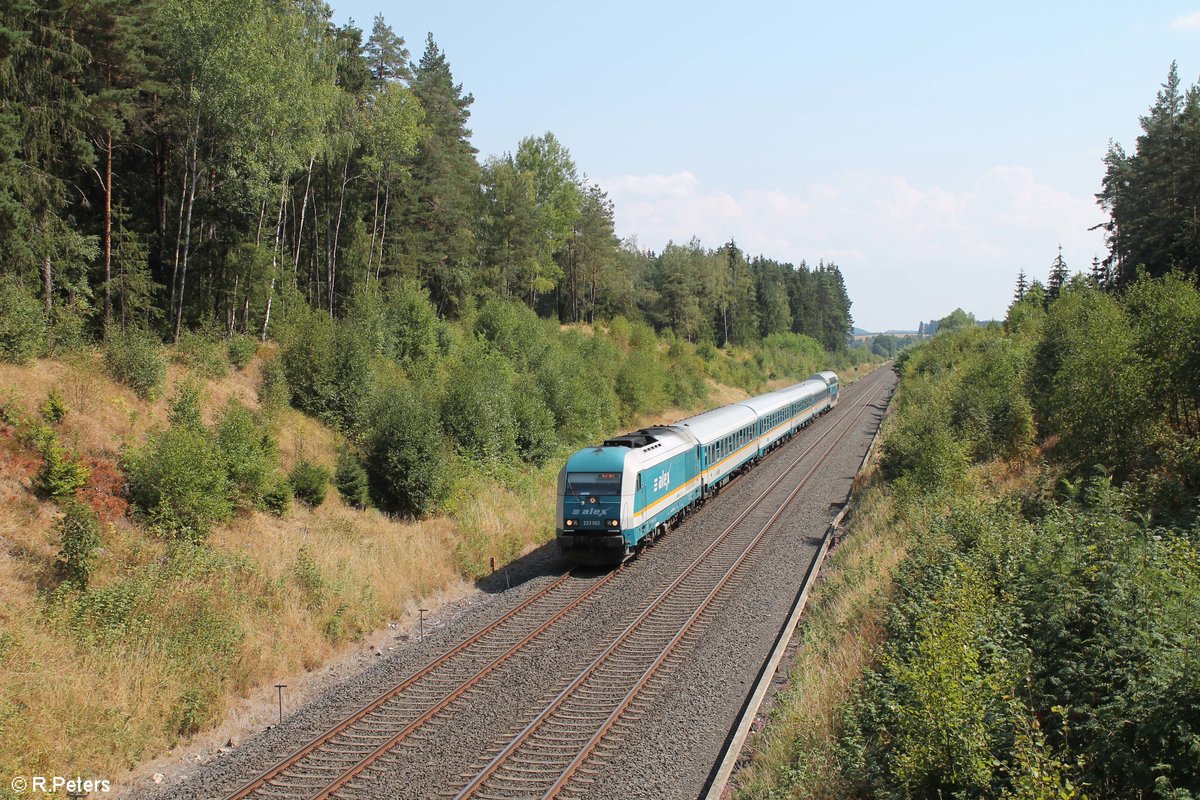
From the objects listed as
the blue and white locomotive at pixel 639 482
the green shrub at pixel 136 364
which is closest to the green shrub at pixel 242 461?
the green shrub at pixel 136 364

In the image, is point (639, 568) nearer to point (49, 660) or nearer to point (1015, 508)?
point (1015, 508)

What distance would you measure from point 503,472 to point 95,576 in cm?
1415

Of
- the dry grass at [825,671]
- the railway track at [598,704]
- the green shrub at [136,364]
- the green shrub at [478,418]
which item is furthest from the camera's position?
the green shrub at [478,418]

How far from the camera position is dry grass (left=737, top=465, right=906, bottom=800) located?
9055 millimetres

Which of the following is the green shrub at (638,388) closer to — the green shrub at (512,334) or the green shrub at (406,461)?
the green shrub at (512,334)

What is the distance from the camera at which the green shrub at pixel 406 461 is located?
22469 mm

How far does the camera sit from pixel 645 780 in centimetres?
995

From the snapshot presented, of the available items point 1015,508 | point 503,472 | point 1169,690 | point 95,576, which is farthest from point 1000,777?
point 503,472

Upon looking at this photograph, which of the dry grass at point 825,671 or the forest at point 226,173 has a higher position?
the forest at point 226,173

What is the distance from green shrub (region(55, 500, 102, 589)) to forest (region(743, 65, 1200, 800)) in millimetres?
12206

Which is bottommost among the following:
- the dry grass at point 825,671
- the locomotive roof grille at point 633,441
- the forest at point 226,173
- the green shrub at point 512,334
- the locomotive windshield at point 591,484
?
the dry grass at point 825,671

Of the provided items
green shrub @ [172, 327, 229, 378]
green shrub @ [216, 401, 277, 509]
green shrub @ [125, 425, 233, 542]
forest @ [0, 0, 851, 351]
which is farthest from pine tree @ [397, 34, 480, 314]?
green shrub @ [125, 425, 233, 542]

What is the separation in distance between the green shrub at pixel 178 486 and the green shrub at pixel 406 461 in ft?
18.0

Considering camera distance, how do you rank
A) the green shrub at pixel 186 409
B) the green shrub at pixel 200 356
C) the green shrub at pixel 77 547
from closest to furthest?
1. the green shrub at pixel 77 547
2. the green shrub at pixel 186 409
3. the green shrub at pixel 200 356
